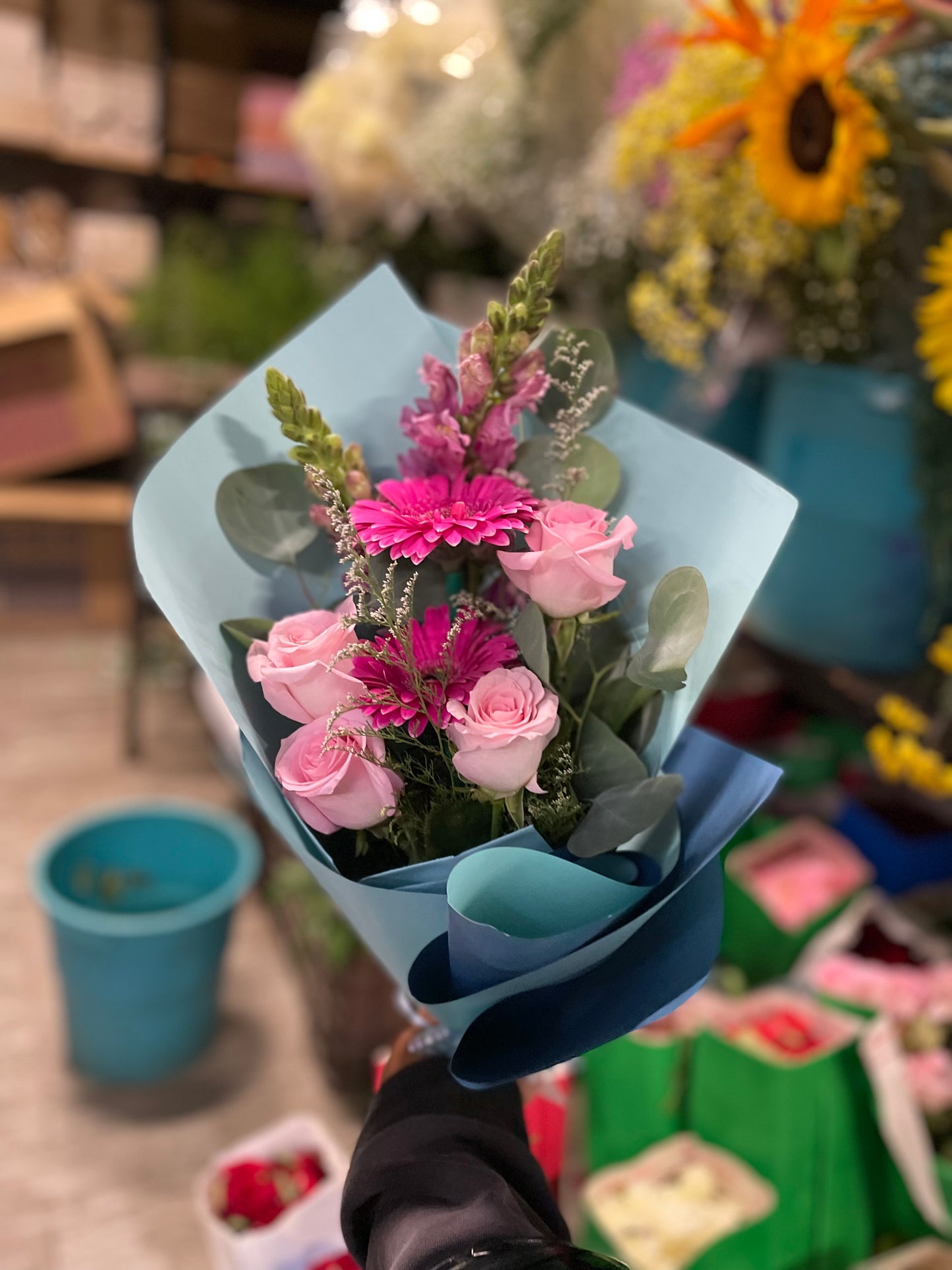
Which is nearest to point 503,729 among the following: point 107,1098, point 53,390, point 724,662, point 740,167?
point 740,167

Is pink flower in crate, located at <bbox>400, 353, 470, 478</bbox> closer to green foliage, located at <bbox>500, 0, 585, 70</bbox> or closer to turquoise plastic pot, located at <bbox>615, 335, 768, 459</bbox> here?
turquoise plastic pot, located at <bbox>615, 335, 768, 459</bbox>

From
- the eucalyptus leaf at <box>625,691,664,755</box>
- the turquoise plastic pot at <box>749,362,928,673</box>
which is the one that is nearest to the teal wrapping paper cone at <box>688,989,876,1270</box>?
the turquoise plastic pot at <box>749,362,928,673</box>

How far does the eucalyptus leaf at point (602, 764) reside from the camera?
0.52 meters

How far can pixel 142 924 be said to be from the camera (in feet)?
4.34

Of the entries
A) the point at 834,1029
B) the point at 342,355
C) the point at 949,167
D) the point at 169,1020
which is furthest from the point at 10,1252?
the point at 949,167

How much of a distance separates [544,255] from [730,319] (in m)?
0.73

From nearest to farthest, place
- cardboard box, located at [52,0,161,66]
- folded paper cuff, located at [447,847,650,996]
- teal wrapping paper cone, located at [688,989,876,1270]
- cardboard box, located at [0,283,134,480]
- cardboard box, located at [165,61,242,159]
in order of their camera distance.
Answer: folded paper cuff, located at [447,847,650,996]
teal wrapping paper cone, located at [688,989,876,1270]
cardboard box, located at [0,283,134,480]
cardboard box, located at [52,0,161,66]
cardboard box, located at [165,61,242,159]

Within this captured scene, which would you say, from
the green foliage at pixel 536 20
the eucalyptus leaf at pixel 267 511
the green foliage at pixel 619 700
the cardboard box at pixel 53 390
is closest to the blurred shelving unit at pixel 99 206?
the cardboard box at pixel 53 390

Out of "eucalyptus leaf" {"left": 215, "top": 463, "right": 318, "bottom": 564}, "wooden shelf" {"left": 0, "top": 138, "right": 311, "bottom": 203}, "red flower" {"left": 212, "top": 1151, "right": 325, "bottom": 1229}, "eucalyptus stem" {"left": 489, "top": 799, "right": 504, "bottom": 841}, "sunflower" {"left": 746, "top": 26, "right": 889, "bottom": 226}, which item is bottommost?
"red flower" {"left": 212, "top": 1151, "right": 325, "bottom": 1229}

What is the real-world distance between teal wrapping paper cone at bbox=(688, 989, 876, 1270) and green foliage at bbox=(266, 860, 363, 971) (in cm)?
54

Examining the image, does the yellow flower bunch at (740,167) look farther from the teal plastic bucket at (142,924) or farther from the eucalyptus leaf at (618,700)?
the teal plastic bucket at (142,924)

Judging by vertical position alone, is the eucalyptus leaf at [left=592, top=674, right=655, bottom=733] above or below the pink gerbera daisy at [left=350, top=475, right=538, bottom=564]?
below

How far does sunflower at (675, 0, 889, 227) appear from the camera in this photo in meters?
0.78

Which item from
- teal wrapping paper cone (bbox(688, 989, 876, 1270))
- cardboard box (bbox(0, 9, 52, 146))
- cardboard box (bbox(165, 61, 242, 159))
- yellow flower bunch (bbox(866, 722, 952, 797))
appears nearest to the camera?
yellow flower bunch (bbox(866, 722, 952, 797))
